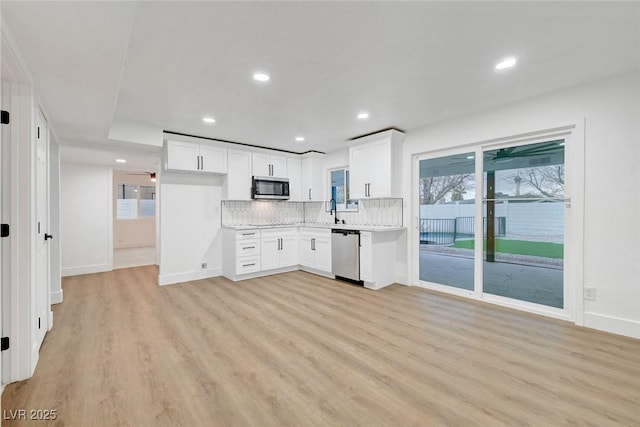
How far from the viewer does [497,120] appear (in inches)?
143

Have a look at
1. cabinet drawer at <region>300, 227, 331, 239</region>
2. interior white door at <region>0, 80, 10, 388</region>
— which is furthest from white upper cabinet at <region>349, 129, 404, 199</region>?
interior white door at <region>0, 80, 10, 388</region>

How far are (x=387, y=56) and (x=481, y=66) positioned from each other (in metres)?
0.91

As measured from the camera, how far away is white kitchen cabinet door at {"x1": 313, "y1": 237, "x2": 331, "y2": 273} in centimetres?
516

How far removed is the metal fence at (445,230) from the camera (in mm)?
4043

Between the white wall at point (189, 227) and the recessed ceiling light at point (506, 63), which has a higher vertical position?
the recessed ceiling light at point (506, 63)

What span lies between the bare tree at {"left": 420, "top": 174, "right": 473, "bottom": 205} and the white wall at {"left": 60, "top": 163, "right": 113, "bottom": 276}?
6.26 metres

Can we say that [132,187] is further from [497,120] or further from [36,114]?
[497,120]

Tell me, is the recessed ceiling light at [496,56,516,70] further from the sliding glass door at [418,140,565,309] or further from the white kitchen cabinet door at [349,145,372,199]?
the white kitchen cabinet door at [349,145,372,199]

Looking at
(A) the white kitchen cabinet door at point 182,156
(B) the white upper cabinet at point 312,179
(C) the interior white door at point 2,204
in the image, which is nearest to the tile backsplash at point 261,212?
(B) the white upper cabinet at point 312,179

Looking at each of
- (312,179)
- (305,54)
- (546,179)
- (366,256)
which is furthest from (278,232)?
(546,179)

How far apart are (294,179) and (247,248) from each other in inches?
76.1

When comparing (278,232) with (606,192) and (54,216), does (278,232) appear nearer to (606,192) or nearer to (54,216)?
(54,216)

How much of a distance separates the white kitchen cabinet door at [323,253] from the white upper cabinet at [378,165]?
0.98 m

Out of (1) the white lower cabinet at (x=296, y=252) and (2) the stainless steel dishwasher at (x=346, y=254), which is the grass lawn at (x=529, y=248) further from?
(2) the stainless steel dishwasher at (x=346, y=254)
